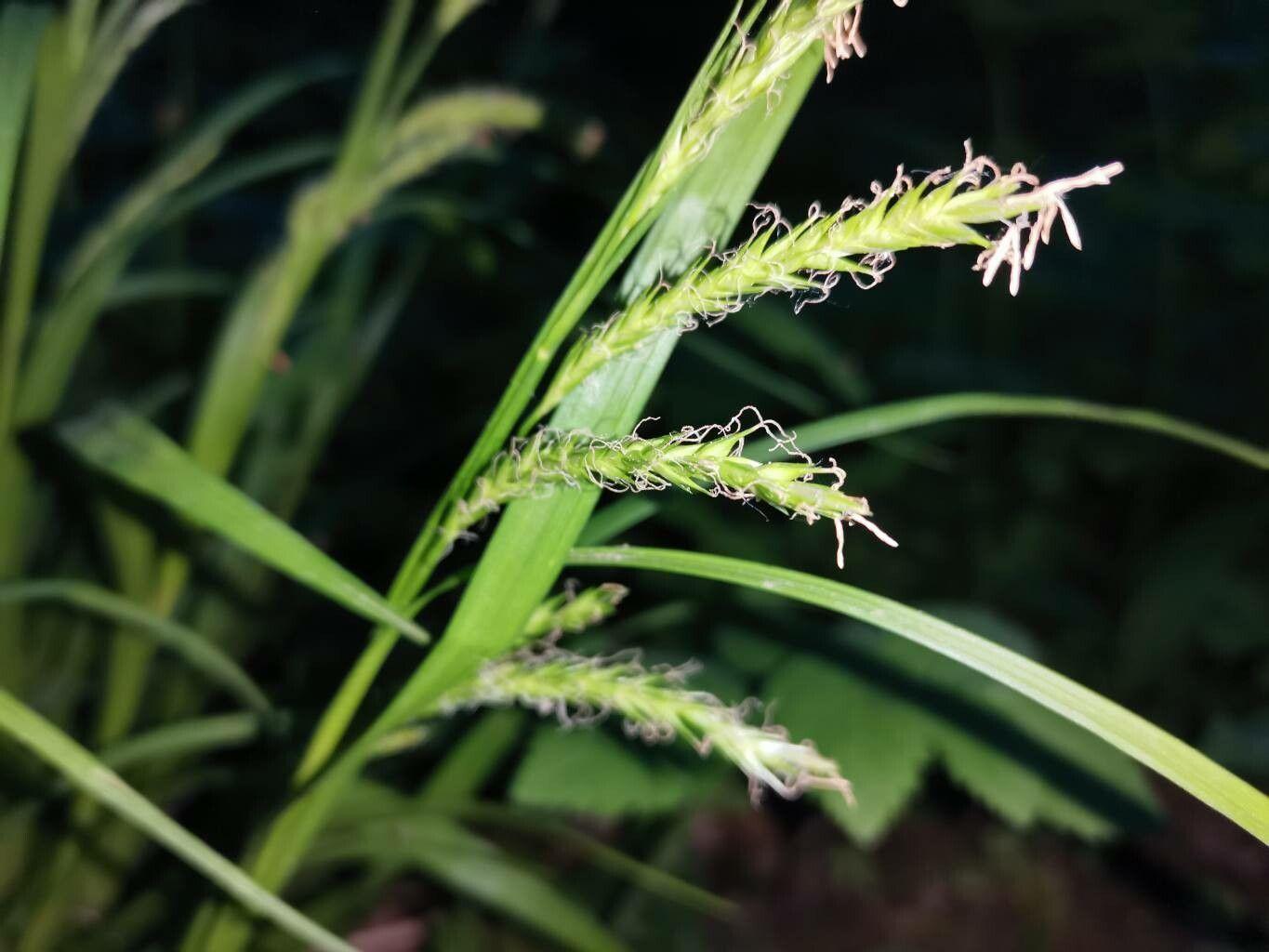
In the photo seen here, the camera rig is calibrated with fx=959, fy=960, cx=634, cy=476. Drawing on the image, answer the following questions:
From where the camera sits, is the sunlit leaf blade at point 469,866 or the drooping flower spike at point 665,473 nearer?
the drooping flower spike at point 665,473

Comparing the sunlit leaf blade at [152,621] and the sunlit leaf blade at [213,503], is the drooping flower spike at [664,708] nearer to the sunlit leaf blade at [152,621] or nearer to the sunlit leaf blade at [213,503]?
the sunlit leaf blade at [213,503]

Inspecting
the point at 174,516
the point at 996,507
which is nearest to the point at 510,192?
the point at 174,516

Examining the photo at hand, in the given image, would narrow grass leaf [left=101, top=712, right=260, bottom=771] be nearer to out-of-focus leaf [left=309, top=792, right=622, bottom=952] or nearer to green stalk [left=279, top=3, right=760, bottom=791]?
out-of-focus leaf [left=309, top=792, right=622, bottom=952]

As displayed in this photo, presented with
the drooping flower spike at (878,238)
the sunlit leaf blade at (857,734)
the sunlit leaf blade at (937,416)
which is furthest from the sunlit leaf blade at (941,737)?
the drooping flower spike at (878,238)

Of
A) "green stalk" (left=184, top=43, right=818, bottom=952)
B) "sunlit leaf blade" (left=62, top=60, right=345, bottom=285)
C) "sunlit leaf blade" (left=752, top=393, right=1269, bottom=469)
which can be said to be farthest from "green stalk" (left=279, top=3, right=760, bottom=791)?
"sunlit leaf blade" (left=62, top=60, right=345, bottom=285)

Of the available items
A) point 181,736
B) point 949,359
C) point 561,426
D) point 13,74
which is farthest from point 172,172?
point 949,359

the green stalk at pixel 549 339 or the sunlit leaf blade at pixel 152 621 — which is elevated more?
the green stalk at pixel 549 339

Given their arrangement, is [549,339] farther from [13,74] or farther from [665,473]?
[13,74]

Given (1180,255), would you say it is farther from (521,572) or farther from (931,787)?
(521,572)
